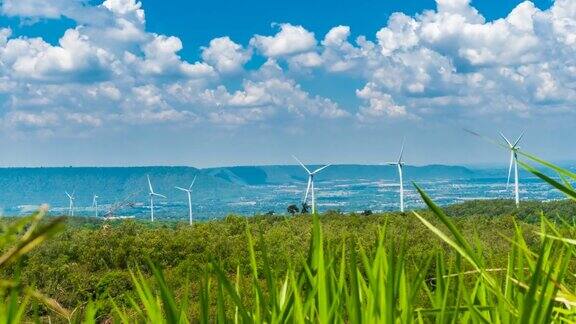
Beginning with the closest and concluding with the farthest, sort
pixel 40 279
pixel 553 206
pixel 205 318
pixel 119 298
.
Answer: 1. pixel 205 318
2. pixel 119 298
3. pixel 40 279
4. pixel 553 206

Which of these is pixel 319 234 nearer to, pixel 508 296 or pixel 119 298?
pixel 508 296

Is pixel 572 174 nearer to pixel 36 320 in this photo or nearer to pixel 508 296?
pixel 508 296

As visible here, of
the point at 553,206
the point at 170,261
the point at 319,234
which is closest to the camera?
the point at 319,234

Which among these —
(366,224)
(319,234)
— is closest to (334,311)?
(319,234)

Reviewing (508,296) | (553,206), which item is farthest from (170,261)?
(553,206)

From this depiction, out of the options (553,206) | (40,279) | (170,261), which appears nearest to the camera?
(40,279)

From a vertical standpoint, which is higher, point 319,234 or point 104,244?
point 319,234

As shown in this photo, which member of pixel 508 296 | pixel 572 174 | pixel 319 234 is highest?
pixel 572 174

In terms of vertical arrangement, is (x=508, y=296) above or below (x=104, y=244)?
above

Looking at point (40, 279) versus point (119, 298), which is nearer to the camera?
point (119, 298)
